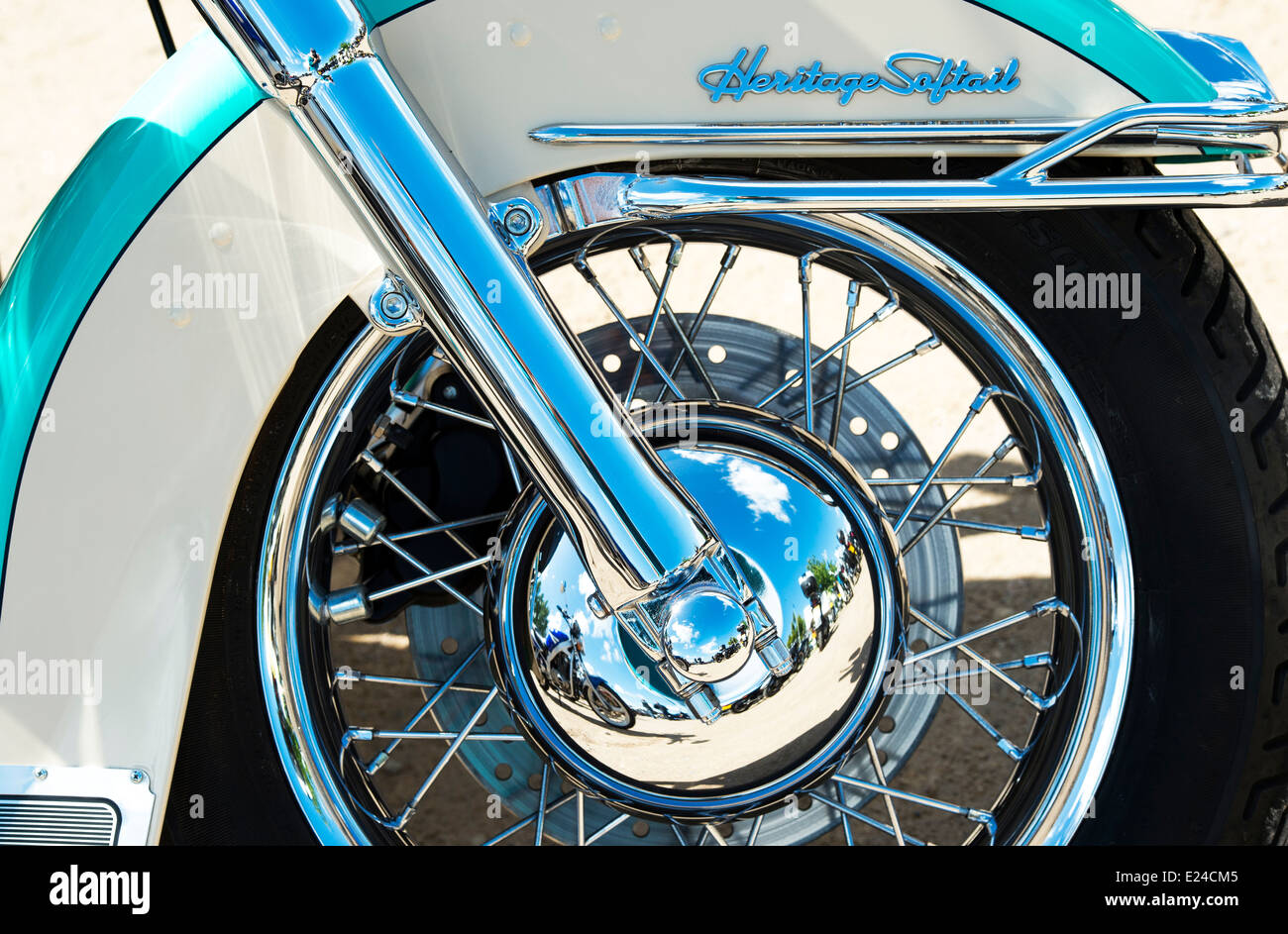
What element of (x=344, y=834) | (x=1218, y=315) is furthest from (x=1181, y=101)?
(x=344, y=834)

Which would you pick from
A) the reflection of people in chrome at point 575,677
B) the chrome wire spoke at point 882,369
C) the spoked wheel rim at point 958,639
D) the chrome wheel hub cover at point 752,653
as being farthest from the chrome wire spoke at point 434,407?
the chrome wire spoke at point 882,369

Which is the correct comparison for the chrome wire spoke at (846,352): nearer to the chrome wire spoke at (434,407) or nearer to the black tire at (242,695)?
the chrome wire spoke at (434,407)

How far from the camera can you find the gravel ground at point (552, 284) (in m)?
1.58

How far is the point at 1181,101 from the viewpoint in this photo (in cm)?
90

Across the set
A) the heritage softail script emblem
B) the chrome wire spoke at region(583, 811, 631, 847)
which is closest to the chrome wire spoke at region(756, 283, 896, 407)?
the heritage softail script emblem

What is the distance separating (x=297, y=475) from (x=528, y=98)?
44 centimetres

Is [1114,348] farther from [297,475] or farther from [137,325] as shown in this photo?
[137,325]

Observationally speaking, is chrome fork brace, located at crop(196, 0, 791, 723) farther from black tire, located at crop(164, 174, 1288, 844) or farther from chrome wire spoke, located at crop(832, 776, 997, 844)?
chrome wire spoke, located at crop(832, 776, 997, 844)

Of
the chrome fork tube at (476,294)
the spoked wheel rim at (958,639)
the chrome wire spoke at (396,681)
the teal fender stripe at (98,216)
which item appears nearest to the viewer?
the chrome fork tube at (476,294)

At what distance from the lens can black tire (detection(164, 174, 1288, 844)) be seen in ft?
3.21

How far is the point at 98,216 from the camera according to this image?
896mm

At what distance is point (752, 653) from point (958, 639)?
31 centimetres
